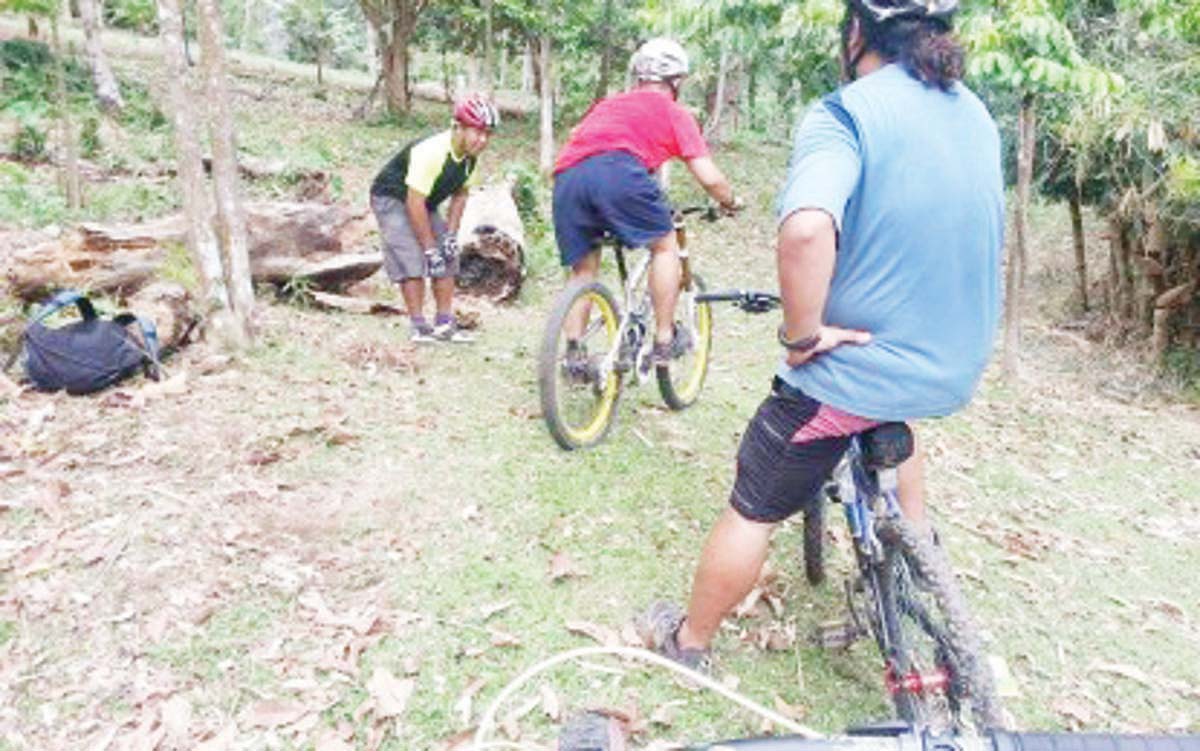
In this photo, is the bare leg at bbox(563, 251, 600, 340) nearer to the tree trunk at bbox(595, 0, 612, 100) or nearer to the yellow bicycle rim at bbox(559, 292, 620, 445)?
the yellow bicycle rim at bbox(559, 292, 620, 445)

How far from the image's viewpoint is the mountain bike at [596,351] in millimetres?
4328

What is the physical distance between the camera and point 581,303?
4.51 metres

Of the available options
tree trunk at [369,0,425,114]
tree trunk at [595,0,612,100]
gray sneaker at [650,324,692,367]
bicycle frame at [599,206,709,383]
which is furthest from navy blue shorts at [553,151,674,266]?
tree trunk at [369,0,425,114]

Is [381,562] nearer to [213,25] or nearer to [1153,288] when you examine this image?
[213,25]

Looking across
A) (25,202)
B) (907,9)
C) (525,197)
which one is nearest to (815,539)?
(907,9)

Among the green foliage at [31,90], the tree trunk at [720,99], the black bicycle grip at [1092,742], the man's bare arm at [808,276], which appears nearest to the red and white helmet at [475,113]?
the man's bare arm at [808,276]

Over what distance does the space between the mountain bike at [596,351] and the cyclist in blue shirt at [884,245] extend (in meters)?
1.80

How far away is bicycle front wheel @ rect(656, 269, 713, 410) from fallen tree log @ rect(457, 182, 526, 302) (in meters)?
2.97

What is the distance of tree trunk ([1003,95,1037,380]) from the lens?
279 inches

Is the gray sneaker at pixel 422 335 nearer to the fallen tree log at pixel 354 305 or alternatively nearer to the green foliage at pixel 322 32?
the fallen tree log at pixel 354 305

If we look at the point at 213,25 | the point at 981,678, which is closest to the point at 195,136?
the point at 213,25

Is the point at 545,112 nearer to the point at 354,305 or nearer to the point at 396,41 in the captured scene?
the point at 396,41

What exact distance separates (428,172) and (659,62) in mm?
1896

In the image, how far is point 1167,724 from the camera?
3.31 m
